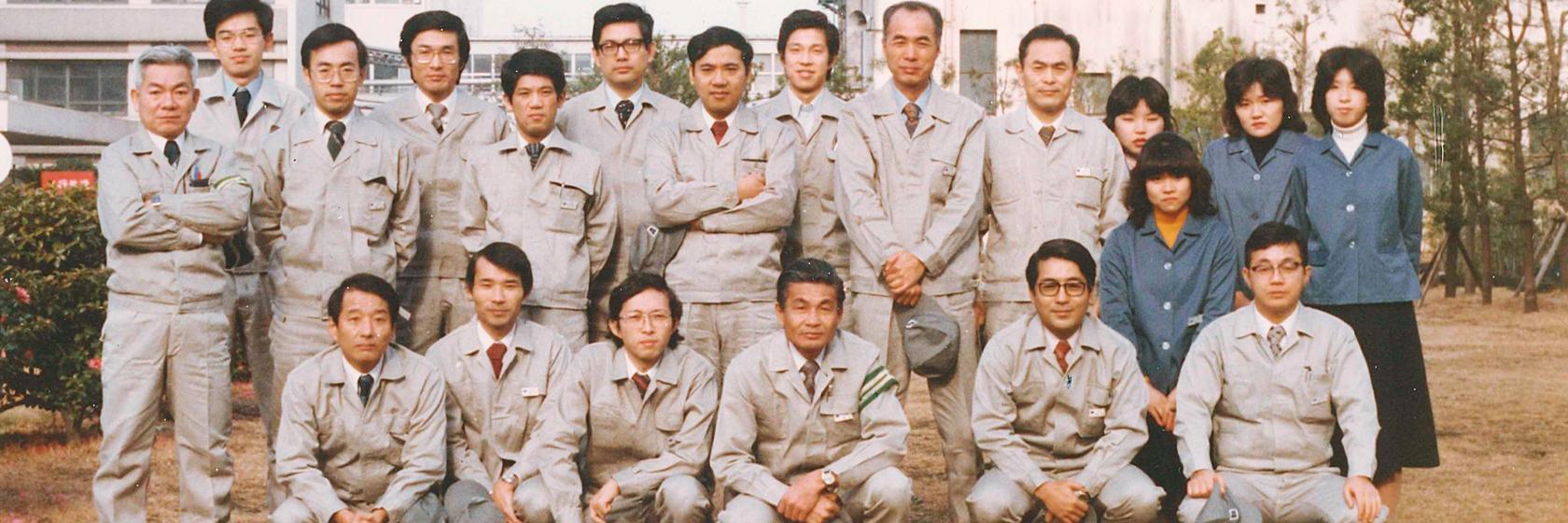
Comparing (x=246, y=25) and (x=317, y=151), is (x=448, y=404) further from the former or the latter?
(x=246, y=25)

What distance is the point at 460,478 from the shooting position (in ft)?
16.9

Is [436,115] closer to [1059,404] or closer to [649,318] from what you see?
[649,318]

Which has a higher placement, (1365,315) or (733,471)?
(1365,315)

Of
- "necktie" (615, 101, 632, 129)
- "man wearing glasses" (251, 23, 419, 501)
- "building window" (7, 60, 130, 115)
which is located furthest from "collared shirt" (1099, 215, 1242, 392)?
"building window" (7, 60, 130, 115)

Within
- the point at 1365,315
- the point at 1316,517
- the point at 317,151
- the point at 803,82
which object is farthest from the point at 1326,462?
the point at 317,151

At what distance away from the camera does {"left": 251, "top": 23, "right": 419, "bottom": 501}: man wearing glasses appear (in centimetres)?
538

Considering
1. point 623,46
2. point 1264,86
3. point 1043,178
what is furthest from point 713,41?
point 1264,86

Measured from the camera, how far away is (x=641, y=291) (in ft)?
16.4

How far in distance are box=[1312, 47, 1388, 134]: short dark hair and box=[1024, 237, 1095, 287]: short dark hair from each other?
3.48ft

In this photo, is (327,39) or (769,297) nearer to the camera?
(769,297)

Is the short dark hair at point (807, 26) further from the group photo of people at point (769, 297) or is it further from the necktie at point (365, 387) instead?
the necktie at point (365, 387)

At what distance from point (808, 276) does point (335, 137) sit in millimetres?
1879

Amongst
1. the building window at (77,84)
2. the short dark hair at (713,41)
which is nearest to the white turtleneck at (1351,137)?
the short dark hair at (713,41)

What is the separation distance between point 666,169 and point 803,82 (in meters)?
0.70
